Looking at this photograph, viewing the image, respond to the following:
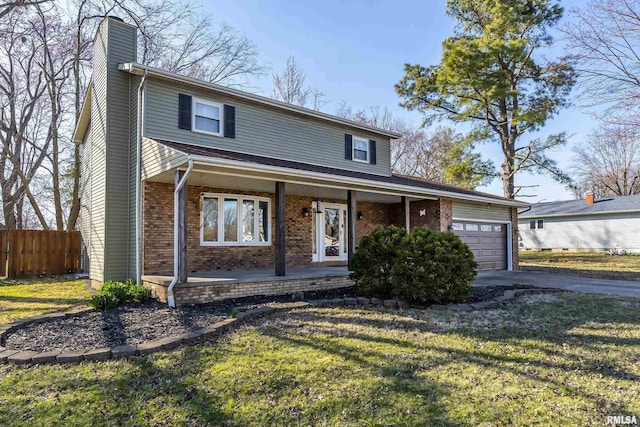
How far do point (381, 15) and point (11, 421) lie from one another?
51.6 feet

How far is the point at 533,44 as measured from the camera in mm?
21484

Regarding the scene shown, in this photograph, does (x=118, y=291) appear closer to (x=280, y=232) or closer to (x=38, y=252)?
(x=280, y=232)

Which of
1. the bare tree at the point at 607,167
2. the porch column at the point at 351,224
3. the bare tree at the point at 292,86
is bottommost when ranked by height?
the porch column at the point at 351,224

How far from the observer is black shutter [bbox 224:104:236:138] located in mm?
10297

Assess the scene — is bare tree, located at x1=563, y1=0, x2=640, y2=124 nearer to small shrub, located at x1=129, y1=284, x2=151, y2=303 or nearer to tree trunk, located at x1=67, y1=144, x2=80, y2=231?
small shrub, located at x1=129, y1=284, x2=151, y2=303

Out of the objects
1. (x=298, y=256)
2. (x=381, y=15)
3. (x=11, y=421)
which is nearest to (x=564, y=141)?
(x=381, y=15)

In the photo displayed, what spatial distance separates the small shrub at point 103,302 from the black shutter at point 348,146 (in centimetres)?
837

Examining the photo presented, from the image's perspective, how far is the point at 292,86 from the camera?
25.8 meters

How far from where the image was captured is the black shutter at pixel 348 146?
13.1 meters

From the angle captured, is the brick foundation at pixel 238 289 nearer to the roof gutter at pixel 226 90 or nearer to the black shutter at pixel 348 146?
the roof gutter at pixel 226 90

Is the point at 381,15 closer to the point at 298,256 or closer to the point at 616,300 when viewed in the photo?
the point at 298,256

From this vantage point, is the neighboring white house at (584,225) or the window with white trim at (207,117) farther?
the neighboring white house at (584,225)

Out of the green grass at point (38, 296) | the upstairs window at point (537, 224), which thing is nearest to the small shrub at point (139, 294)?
the green grass at point (38, 296)

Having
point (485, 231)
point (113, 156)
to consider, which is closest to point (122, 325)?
point (113, 156)
